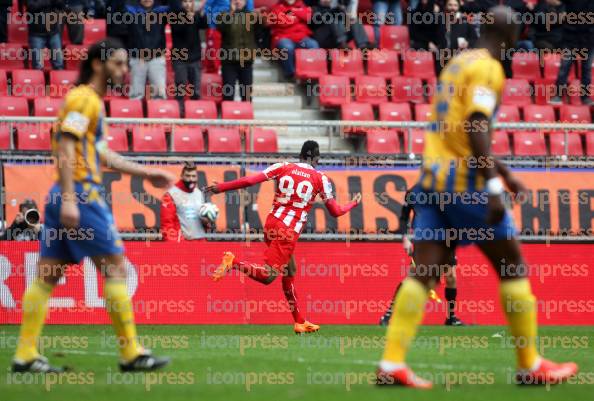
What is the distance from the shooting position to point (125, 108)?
2197 centimetres

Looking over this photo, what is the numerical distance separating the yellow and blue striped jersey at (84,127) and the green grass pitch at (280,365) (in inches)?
61.1

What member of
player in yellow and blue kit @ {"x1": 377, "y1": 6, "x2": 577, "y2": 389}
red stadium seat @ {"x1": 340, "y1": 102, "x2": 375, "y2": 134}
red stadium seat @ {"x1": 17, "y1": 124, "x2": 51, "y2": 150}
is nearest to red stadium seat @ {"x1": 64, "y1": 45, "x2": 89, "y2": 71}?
red stadium seat @ {"x1": 17, "y1": 124, "x2": 51, "y2": 150}

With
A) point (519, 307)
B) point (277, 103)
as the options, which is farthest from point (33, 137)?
point (519, 307)

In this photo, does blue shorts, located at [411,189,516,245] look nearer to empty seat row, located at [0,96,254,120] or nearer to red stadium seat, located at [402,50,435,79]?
empty seat row, located at [0,96,254,120]

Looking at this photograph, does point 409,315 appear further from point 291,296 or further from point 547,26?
point 547,26

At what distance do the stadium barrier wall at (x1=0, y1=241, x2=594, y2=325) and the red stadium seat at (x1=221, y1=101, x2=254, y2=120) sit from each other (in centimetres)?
422

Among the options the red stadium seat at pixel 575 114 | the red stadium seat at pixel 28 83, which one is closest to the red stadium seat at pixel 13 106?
the red stadium seat at pixel 28 83

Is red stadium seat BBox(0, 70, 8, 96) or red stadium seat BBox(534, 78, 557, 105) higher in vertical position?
red stadium seat BBox(0, 70, 8, 96)

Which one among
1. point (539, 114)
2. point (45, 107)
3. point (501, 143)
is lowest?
point (501, 143)

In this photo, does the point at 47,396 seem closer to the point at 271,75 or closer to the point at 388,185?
the point at 388,185

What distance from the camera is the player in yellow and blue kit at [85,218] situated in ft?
31.3

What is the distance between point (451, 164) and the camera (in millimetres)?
9062

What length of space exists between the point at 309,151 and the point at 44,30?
850 cm

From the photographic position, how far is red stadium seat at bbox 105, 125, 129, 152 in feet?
65.6
